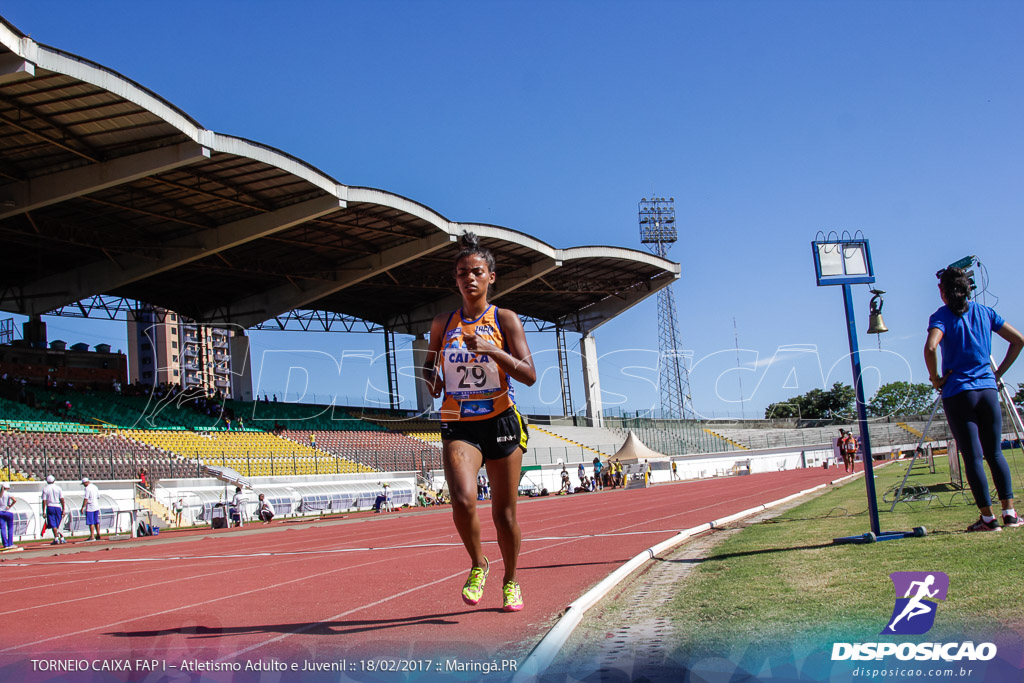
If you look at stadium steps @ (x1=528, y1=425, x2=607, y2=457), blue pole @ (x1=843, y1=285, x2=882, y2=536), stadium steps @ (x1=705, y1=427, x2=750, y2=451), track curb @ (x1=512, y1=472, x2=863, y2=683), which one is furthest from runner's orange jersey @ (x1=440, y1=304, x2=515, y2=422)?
stadium steps @ (x1=705, y1=427, x2=750, y2=451)

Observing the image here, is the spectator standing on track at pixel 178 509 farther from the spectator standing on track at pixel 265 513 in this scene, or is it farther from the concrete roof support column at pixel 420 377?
the concrete roof support column at pixel 420 377

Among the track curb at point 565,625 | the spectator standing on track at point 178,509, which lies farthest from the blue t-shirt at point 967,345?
the spectator standing on track at point 178,509

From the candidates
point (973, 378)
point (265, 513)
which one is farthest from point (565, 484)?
point (973, 378)

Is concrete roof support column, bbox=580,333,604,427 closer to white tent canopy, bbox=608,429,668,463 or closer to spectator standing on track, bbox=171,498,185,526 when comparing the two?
white tent canopy, bbox=608,429,668,463

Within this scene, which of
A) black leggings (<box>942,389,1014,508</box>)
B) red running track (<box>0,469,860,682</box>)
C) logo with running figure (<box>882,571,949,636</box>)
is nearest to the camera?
logo with running figure (<box>882,571,949,636</box>)

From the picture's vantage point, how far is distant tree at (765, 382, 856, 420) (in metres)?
105

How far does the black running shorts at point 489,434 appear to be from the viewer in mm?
4473

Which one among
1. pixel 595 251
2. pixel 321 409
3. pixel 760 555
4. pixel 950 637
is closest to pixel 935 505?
pixel 760 555

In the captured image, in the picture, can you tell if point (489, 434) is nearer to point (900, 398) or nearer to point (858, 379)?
point (858, 379)

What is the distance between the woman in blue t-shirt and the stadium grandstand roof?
53.1 ft

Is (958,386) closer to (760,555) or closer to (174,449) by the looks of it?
(760,555)

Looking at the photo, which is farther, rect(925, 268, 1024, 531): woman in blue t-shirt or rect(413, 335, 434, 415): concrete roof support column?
rect(413, 335, 434, 415): concrete roof support column

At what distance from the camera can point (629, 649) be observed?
11.8 feet

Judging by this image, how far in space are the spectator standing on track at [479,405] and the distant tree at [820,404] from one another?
103608mm
